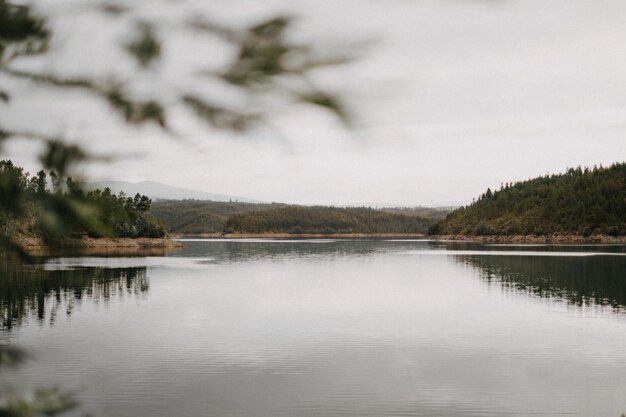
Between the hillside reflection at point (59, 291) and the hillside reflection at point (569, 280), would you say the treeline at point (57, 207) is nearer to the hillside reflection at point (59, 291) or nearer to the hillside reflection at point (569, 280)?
the hillside reflection at point (59, 291)

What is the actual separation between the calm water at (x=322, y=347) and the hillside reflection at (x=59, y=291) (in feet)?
0.80

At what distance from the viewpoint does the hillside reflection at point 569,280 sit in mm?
57000

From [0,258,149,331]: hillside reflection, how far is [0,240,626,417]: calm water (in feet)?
0.80

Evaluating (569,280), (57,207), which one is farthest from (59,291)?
(57,207)

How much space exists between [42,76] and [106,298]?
5561 centimetres

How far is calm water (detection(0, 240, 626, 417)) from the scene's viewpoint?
23.4 m

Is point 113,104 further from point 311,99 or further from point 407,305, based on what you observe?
point 407,305

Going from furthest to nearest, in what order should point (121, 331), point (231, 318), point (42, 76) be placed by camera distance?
point (231, 318) → point (121, 331) → point (42, 76)

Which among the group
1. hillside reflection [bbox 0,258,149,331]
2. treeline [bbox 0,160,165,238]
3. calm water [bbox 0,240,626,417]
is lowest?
calm water [bbox 0,240,626,417]

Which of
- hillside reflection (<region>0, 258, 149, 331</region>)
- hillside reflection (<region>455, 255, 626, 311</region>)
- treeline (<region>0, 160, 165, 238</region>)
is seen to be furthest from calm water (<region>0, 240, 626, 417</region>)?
hillside reflection (<region>455, 255, 626, 311</region>)

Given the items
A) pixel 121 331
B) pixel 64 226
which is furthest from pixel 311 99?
pixel 121 331

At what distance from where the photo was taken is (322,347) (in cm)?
3353

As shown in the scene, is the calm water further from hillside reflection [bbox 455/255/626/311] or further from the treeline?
hillside reflection [bbox 455/255/626/311]

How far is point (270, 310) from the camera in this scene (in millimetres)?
49219
